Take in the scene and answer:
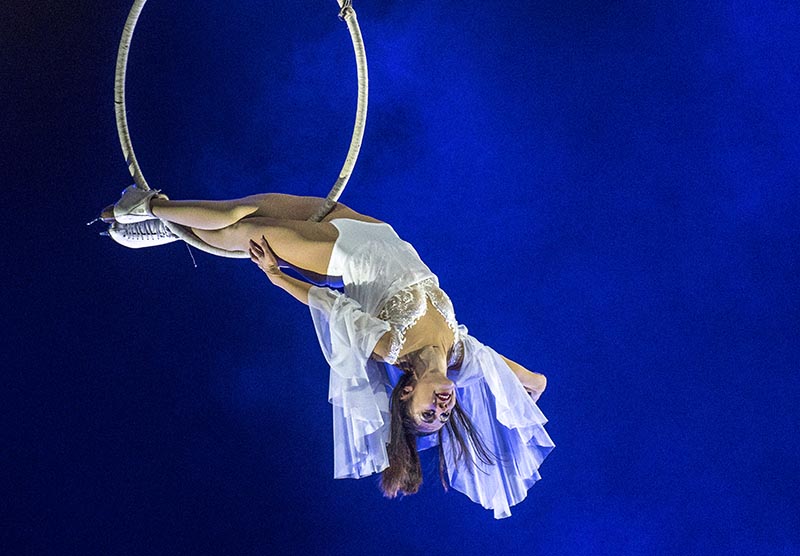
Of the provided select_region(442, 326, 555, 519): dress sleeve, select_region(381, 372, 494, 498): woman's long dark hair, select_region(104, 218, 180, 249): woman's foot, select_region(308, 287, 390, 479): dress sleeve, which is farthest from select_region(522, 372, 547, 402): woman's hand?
select_region(104, 218, 180, 249): woman's foot

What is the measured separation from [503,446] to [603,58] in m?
2.62

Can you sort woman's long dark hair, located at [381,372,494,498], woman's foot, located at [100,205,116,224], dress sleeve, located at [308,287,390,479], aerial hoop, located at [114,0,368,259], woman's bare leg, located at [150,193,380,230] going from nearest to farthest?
dress sleeve, located at [308,287,390,479] < woman's long dark hair, located at [381,372,494,498] < woman's bare leg, located at [150,193,380,230] < aerial hoop, located at [114,0,368,259] < woman's foot, located at [100,205,116,224]

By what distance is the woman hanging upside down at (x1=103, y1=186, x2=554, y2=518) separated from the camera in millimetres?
3217

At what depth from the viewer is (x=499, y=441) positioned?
354cm

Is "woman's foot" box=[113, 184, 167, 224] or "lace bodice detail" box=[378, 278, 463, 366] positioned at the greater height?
"woman's foot" box=[113, 184, 167, 224]

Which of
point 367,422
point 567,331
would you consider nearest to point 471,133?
point 567,331

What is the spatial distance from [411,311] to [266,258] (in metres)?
0.56

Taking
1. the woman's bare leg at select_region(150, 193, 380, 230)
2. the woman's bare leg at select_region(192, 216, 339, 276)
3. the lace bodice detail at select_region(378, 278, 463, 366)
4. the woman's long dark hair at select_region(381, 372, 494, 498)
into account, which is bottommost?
the woman's long dark hair at select_region(381, 372, 494, 498)

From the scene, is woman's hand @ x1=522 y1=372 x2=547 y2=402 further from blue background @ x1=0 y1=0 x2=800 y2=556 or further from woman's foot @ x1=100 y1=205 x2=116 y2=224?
woman's foot @ x1=100 y1=205 x2=116 y2=224

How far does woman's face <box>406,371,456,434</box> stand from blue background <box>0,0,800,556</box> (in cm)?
168

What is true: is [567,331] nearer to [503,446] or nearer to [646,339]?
[646,339]

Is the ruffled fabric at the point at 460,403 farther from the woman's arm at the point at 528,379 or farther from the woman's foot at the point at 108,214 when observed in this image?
the woman's foot at the point at 108,214

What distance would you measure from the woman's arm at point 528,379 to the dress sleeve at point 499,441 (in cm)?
13

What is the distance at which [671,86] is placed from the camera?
5.19 metres
